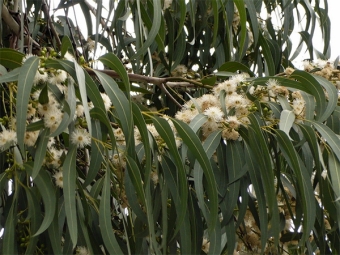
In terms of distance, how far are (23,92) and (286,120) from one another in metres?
0.48

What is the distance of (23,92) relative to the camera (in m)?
1.05

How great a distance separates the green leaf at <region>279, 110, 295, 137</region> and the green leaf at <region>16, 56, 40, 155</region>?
1.44 feet

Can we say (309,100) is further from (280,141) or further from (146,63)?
(146,63)

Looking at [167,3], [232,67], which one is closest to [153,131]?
[232,67]

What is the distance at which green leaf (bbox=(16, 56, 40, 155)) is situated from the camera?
40.4 inches

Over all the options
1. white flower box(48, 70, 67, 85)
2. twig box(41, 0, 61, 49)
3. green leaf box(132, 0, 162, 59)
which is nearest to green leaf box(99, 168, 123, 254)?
white flower box(48, 70, 67, 85)

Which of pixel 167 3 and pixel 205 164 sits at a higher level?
pixel 167 3

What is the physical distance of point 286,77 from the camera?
57.6 inches

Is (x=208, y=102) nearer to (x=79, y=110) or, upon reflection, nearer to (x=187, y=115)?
(x=187, y=115)

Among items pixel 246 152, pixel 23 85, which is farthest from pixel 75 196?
pixel 246 152

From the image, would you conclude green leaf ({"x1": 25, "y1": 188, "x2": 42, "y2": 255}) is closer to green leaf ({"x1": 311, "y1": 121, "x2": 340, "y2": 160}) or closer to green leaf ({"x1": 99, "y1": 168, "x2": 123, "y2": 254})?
green leaf ({"x1": 99, "y1": 168, "x2": 123, "y2": 254})

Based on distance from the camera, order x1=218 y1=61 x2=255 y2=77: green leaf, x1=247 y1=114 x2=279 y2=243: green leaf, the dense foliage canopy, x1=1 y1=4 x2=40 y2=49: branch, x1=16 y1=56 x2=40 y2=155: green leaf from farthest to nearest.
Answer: x1=1 y1=4 x2=40 y2=49: branch, x1=218 y1=61 x2=255 y2=77: green leaf, x1=247 y1=114 x2=279 y2=243: green leaf, the dense foliage canopy, x1=16 y1=56 x2=40 y2=155: green leaf

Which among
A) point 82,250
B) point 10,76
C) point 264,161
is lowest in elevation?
point 82,250

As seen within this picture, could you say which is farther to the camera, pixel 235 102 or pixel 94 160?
pixel 235 102
